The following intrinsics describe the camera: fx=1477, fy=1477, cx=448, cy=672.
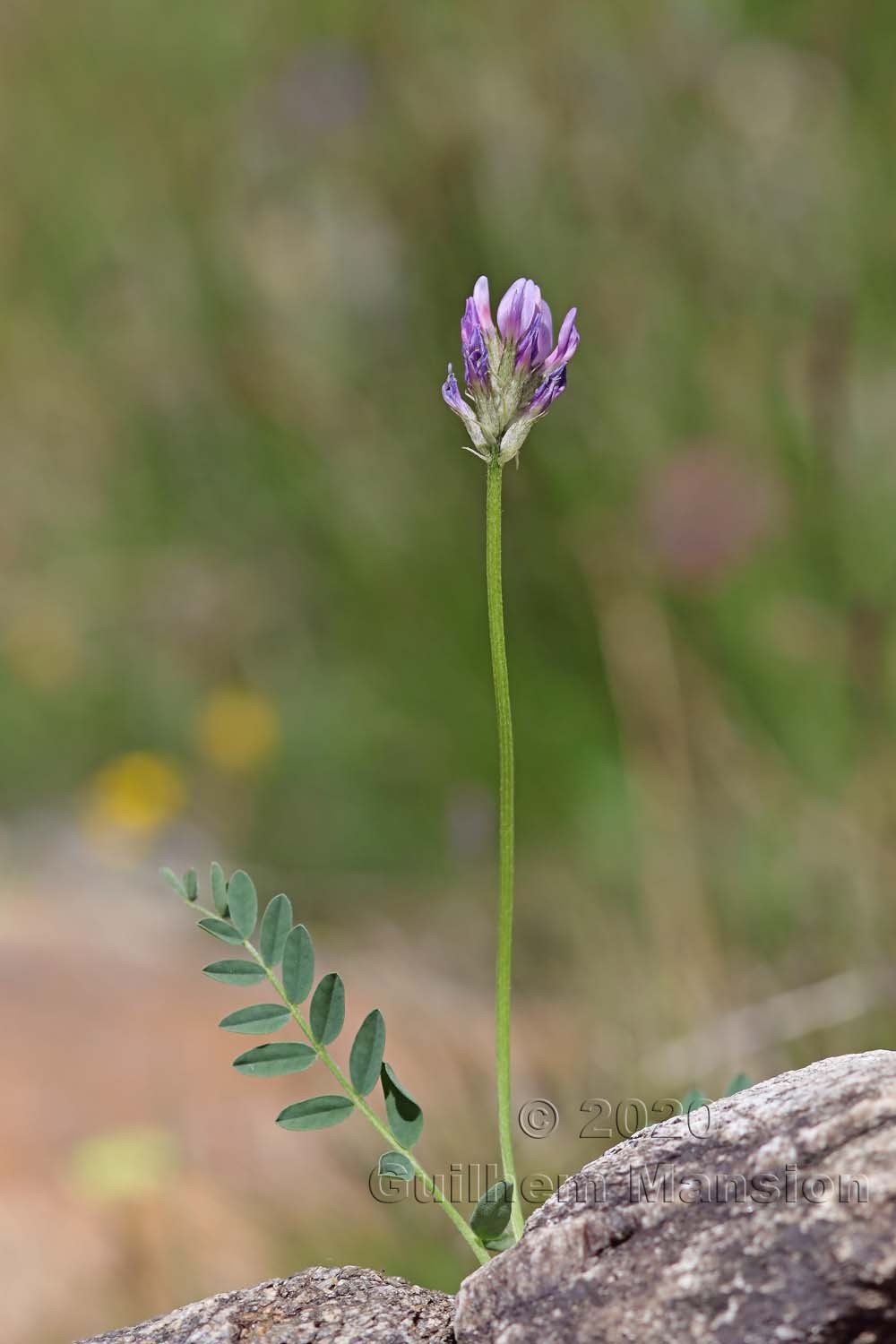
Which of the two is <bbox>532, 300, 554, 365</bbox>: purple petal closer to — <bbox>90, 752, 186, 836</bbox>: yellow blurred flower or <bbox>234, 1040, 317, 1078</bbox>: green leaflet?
<bbox>234, 1040, 317, 1078</bbox>: green leaflet

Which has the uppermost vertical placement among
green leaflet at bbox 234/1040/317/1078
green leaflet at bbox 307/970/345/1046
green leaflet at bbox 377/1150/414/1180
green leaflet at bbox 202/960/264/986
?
green leaflet at bbox 202/960/264/986

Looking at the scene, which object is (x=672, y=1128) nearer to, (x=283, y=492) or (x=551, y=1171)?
(x=551, y=1171)

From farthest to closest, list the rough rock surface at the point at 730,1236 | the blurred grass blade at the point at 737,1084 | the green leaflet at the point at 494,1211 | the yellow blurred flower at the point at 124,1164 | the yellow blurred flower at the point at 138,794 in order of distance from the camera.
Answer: the yellow blurred flower at the point at 138,794 → the yellow blurred flower at the point at 124,1164 → the blurred grass blade at the point at 737,1084 → the green leaflet at the point at 494,1211 → the rough rock surface at the point at 730,1236

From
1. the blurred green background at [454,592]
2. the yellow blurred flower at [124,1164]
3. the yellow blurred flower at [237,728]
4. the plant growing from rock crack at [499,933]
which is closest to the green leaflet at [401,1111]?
the plant growing from rock crack at [499,933]

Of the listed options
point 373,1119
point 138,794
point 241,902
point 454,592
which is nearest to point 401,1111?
point 373,1119

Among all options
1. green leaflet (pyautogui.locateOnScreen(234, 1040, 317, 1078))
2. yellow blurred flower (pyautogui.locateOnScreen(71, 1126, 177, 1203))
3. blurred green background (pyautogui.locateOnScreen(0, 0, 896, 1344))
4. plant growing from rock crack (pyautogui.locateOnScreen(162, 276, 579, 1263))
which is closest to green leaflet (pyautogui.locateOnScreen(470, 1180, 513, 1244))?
plant growing from rock crack (pyautogui.locateOnScreen(162, 276, 579, 1263))

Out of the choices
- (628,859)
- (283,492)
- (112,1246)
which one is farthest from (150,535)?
(112,1246)

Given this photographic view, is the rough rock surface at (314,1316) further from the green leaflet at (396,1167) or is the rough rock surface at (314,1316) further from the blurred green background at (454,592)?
the blurred green background at (454,592)
